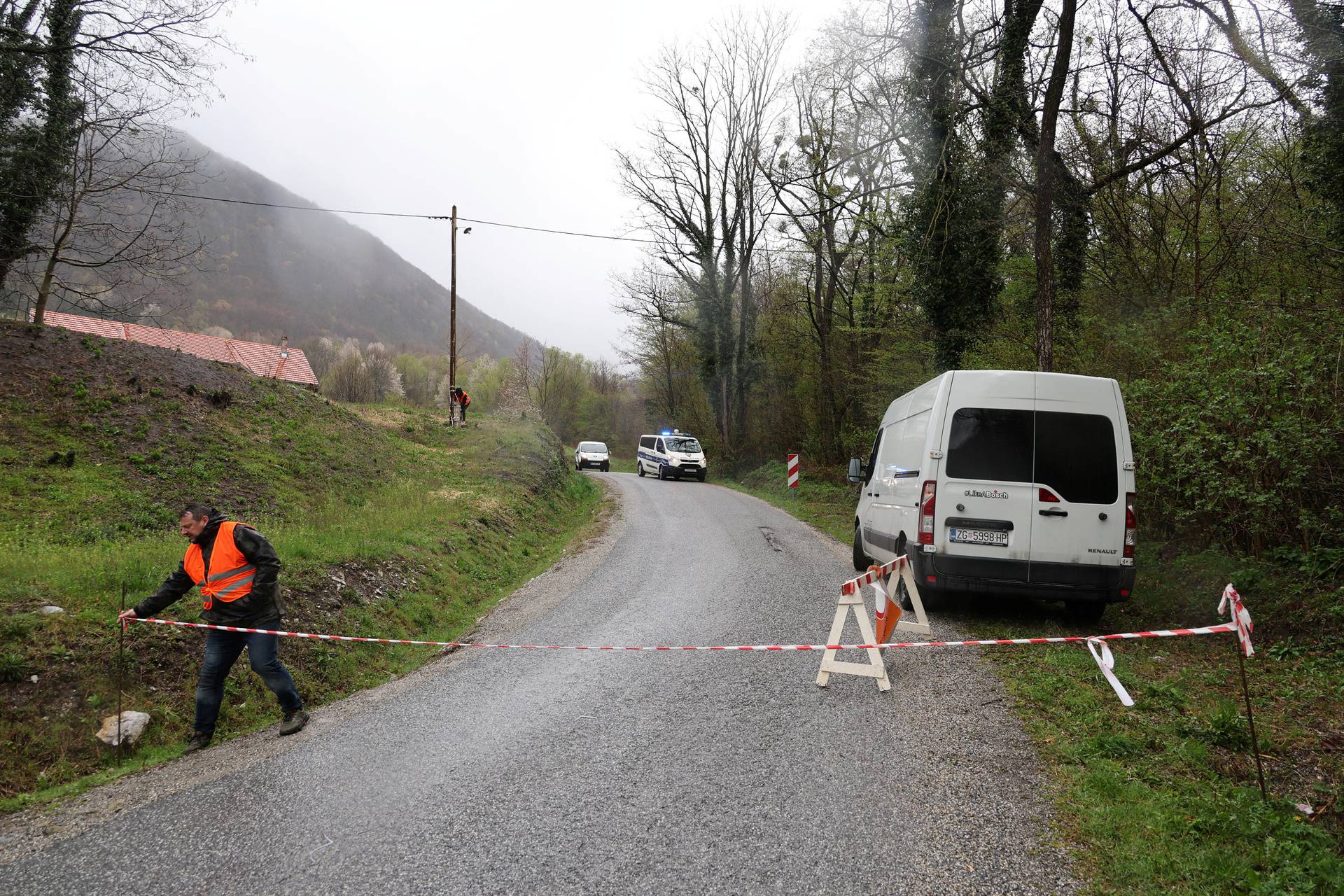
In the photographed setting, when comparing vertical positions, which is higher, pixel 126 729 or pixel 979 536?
pixel 979 536

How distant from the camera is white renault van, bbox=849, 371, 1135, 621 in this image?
6.61 m

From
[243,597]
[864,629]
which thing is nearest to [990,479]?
[864,629]

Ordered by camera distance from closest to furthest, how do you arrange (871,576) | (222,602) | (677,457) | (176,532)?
(222,602), (871,576), (176,532), (677,457)

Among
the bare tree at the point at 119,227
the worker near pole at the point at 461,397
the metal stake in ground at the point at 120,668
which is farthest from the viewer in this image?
the worker near pole at the point at 461,397

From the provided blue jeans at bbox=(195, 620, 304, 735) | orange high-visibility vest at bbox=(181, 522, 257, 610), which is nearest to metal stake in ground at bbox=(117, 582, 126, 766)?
blue jeans at bbox=(195, 620, 304, 735)

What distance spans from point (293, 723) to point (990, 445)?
Answer: 6.24 metres

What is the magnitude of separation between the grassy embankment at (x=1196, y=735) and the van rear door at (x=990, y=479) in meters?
0.86

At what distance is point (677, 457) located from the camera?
30.1m

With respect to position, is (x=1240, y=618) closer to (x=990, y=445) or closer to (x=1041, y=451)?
(x=1041, y=451)

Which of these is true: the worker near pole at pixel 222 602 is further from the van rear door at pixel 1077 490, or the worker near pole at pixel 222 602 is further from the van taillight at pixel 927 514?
the van rear door at pixel 1077 490

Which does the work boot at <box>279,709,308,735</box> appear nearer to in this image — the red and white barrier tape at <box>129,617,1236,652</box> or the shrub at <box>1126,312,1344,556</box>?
the red and white barrier tape at <box>129,617,1236,652</box>

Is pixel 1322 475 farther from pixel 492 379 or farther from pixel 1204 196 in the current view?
pixel 492 379

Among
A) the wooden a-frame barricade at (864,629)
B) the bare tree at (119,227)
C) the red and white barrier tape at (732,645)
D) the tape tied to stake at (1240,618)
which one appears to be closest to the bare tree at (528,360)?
the bare tree at (119,227)

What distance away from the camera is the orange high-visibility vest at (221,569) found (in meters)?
5.01
